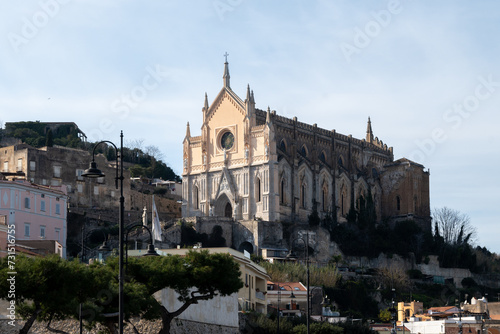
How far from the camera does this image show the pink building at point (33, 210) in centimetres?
7344

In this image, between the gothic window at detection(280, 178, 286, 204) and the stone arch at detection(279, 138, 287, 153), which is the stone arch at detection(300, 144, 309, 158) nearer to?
the stone arch at detection(279, 138, 287, 153)

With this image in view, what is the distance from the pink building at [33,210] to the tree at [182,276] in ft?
74.7

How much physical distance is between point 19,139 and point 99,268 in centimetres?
9184

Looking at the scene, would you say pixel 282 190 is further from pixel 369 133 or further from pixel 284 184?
pixel 369 133

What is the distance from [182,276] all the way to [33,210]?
28.6 metres

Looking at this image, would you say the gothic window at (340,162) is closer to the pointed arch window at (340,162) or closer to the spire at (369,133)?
the pointed arch window at (340,162)

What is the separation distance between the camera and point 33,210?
7544cm

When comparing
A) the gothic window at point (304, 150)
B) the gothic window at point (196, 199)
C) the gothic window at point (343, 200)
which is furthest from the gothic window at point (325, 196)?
the gothic window at point (196, 199)

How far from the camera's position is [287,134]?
112 m

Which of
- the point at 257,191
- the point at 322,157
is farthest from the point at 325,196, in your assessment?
the point at 257,191

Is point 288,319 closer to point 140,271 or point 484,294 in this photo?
point 140,271

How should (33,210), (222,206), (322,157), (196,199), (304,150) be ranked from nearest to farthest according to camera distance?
(33,210) < (222,206) < (196,199) < (304,150) < (322,157)

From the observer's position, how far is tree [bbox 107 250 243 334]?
4928 cm

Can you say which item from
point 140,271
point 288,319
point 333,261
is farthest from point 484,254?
point 140,271
